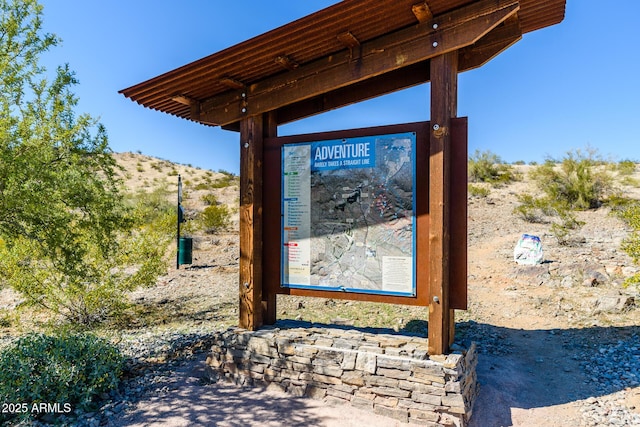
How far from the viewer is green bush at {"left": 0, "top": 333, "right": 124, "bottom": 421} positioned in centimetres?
394

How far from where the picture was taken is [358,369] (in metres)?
3.95

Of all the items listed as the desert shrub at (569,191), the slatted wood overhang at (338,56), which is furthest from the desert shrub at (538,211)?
the slatted wood overhang at (338,56)

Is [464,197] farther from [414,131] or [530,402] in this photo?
[530,402]

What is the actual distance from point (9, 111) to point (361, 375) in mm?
4829

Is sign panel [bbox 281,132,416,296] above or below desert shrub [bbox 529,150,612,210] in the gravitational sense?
below

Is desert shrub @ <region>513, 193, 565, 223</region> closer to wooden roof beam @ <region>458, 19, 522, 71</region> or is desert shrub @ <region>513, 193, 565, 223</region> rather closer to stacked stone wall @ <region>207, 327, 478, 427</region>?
wooden roof beam @ <region>458, 19, 522, 71</region>

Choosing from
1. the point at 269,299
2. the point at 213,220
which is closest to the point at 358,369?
the point at 269,299

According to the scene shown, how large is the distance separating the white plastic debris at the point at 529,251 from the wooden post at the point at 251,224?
685cm

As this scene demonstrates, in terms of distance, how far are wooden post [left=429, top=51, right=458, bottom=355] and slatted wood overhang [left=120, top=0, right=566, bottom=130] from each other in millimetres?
274

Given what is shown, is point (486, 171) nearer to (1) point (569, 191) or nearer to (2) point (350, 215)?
(1) point (569, 191)

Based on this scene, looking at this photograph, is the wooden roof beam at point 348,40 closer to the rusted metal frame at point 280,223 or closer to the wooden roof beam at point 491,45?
the rusted metal frame at point 280,223

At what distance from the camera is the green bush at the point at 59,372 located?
3.94m

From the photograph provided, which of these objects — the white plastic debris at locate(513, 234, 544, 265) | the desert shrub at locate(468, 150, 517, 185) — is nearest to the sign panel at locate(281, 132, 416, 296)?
the white plastic debris at locate(513, 234, 544, 265)

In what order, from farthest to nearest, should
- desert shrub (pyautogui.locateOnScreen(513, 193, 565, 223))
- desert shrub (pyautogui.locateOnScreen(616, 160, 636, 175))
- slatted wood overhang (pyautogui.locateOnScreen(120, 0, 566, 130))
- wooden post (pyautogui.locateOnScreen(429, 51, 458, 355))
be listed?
desert shrub (pyautogui.locateOnScreen(616, 160, 636, 175))
desert shrub (pyautogui.locateOnScreen(513, 193, 565, 223))
wooden post (pyautogui.locateOnScreen(429, 51, 458, 355))
slatted wood overhang (pyautogui.locateOnScreen(120, 0, 566, 130))
